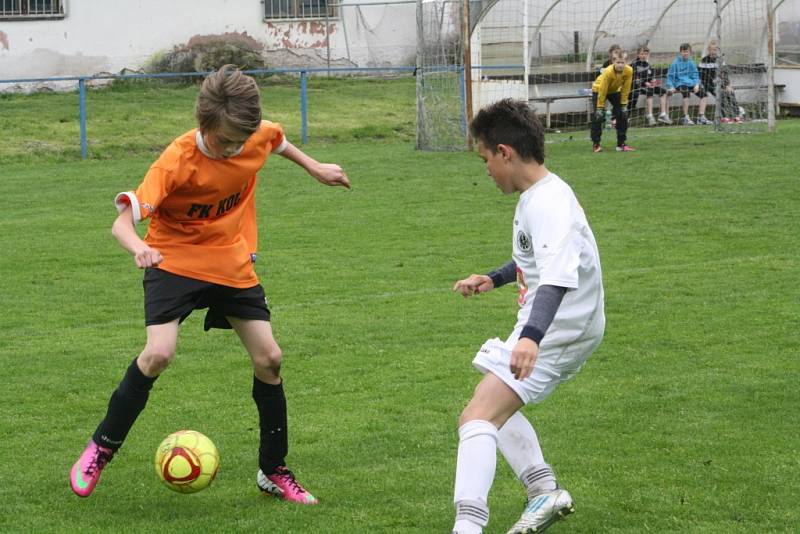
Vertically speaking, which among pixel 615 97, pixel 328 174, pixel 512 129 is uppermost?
pixel 615 97

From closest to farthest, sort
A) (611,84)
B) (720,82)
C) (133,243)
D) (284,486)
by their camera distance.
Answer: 1. (133,243)
2. (284,486)
3. (611,84)
4. (720,82)

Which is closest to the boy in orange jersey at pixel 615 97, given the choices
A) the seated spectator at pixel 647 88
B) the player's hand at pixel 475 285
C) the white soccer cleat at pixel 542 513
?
the seated spectator at pixel 647 88

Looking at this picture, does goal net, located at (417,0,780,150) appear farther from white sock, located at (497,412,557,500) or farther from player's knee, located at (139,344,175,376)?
white sock, located at (497,412,557,500)

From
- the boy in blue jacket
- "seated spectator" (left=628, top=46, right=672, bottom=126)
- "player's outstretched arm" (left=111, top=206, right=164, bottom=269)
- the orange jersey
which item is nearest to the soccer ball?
the orange jersey

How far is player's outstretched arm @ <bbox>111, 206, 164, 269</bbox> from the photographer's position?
4.22 meters

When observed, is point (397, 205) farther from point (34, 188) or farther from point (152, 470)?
point (152, 470)

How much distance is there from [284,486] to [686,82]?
797 inches

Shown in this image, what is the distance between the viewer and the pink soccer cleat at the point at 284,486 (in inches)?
194

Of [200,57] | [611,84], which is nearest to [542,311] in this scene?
[611,84]

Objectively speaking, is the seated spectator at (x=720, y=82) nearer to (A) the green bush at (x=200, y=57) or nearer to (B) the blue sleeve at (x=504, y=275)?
(A) the green bush at (x=200, y=57)

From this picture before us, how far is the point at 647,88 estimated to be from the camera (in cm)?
2381

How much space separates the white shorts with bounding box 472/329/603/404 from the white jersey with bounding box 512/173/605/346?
0.03 m

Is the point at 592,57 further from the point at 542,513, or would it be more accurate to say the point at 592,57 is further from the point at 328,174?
the point at 542,513

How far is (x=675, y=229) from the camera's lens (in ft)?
39.0
